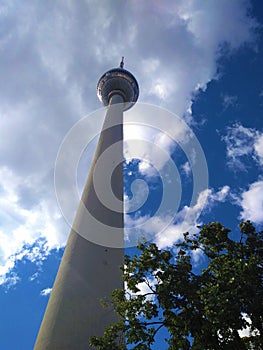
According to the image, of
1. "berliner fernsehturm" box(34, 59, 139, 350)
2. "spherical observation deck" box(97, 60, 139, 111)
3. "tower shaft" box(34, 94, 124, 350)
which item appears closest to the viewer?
"tower shaft" box(34, 94, 124, 350)

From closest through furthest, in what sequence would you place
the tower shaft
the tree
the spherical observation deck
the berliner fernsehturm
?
the tree < the tower shaft < the berliner fernsehturm < the spherical observation deck

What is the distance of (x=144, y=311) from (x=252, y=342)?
4.87 metres

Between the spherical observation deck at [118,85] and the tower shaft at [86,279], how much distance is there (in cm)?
1943

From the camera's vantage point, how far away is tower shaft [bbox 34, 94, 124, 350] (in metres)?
17.8

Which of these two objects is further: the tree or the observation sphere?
the observation sphere

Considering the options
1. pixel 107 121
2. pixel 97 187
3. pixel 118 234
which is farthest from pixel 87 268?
pixel 107 121

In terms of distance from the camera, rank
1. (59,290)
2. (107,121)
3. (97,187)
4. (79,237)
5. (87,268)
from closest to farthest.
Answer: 1. (59,290)
2. (87,268)
3. (79,237)
4. (97,187)
5. (107,121)

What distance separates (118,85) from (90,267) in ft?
109

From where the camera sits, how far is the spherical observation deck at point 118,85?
1849 inches

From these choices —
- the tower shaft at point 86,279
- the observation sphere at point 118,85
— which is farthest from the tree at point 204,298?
the observation sphere at point 118,85

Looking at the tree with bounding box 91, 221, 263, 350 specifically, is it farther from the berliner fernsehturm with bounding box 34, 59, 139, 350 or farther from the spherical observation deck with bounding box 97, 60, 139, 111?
the spherical observation deck with bounding box 97, 60, 139, 111

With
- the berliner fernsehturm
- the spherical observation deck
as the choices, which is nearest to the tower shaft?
the berliner fernsehturm

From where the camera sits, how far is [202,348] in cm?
1138

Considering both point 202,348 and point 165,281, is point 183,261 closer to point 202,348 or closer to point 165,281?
point 165,281
